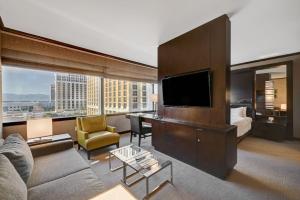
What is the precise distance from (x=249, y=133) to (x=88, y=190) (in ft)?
16.4

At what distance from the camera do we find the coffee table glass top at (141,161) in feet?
6.19

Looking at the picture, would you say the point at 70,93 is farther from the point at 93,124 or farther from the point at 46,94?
the point at 93,124

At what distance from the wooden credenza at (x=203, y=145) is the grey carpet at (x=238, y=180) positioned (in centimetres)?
13

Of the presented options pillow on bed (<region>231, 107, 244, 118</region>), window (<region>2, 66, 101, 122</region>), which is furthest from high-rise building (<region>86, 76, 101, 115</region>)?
pillow on bed (<region>231, 107, 244, 118</region>)

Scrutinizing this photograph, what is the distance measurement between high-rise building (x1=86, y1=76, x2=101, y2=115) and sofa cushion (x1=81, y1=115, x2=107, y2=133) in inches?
39.2

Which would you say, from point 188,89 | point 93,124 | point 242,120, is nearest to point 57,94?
point 93,124

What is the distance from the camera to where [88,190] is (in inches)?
53.4


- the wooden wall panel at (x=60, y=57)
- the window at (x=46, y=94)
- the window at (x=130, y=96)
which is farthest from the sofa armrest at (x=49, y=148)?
the window at (x=130, y=96)

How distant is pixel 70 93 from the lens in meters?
4.10

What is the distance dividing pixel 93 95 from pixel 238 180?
4220 millimetres

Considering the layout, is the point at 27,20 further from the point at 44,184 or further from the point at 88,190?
the point at 88,190

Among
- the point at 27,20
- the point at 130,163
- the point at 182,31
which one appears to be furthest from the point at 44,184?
the point at 182,31

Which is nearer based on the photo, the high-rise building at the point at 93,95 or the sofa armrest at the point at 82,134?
the sofa armrest at the point at 82,134

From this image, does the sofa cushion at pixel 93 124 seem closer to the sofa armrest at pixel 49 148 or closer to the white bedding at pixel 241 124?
the sofa armrest at pixel 49 148
